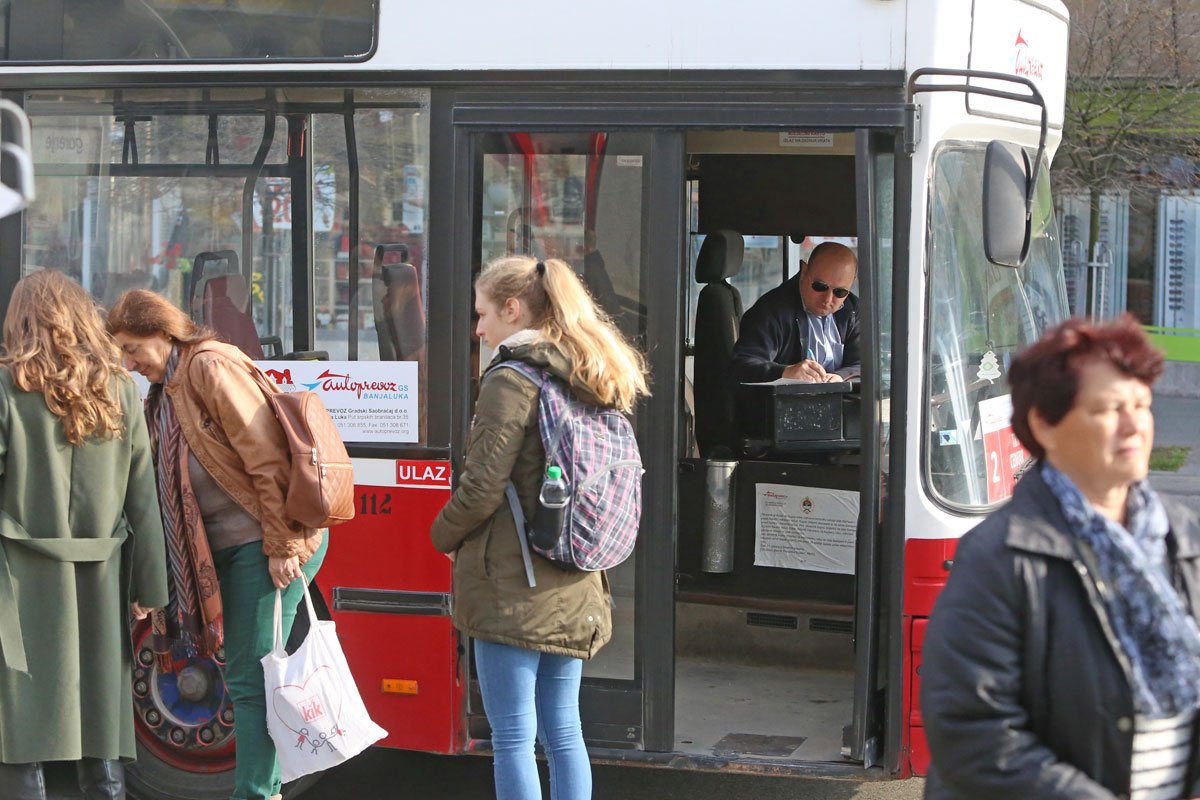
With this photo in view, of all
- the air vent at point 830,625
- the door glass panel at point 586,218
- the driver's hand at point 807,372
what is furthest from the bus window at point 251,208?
the air vent at point 830,625

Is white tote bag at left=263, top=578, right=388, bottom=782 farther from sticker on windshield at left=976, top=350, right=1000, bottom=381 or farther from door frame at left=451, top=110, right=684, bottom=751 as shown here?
sticker on windshield at left=976, top=350, right=1000, bottom=381

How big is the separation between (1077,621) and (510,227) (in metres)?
2.66

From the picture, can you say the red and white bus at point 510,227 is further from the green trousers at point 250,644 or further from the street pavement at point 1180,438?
the street pavement at point 1180,438

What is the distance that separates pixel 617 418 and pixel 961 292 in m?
1.22

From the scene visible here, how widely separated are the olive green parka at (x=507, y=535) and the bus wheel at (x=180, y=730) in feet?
4.35

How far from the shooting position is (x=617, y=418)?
3.71 meters

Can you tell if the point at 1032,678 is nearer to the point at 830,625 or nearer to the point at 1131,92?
the point at 830,625

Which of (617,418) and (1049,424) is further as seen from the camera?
(617,418)

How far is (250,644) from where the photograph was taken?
4055mm

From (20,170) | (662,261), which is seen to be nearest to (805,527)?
(662,261)

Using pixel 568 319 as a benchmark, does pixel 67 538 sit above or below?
below

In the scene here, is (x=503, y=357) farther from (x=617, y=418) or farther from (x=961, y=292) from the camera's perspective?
(x=961, y=292)

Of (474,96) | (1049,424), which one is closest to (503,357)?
(474,96)

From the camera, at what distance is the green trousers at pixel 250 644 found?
4.05m
